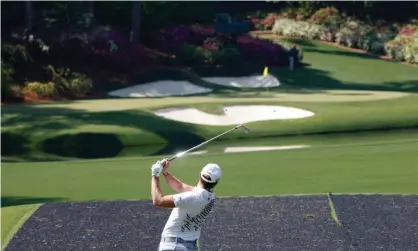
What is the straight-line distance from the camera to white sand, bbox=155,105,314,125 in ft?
101

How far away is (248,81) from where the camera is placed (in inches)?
1344

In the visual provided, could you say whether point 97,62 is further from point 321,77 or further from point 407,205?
point 407,205

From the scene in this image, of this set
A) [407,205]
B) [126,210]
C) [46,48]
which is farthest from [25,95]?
[407,205]

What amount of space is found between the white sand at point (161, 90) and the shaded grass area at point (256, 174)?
606 centimetres

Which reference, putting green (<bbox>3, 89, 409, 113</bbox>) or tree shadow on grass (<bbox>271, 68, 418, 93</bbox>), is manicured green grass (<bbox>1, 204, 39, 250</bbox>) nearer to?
putting green (<bbox>3, 89, 409, 113</bbox>)

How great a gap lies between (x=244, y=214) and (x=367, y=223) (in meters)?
2.45

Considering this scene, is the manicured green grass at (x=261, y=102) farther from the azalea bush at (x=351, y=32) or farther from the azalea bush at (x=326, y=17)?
the azalea bush at (x=326, y=17)

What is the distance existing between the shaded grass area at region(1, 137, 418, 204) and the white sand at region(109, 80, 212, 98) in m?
6.06

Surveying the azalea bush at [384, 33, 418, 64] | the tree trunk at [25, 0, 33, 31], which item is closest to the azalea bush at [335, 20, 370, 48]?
the azalea bush at [384, 33, 418, 64]

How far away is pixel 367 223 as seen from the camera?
2025 centimetres

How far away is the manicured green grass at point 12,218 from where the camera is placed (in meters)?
20.5

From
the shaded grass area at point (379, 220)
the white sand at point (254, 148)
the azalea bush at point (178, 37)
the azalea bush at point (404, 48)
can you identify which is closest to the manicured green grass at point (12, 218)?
the shaded grass area at point (379, 220)

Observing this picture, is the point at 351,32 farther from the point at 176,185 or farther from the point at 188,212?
the point at 188,212

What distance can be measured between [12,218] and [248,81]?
13.7 m
